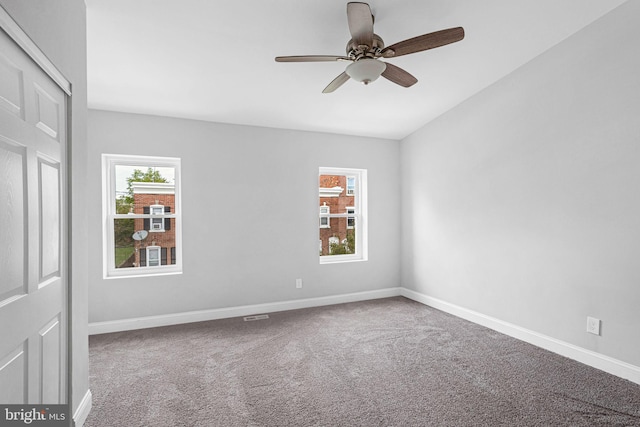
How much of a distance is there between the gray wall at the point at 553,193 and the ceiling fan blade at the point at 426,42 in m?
1.56

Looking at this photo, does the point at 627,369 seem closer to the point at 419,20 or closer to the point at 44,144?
the point at 419,20

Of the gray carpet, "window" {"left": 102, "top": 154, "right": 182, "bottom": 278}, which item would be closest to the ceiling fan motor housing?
the gray carpet

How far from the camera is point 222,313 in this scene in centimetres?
382

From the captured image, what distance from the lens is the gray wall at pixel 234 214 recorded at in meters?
3.44

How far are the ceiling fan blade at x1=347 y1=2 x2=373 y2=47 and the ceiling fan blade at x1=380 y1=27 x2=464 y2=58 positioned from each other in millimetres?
162

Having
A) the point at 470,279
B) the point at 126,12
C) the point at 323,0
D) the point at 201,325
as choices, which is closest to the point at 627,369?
the point at 470,279

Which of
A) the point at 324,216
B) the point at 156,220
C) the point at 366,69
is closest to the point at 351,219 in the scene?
the point at 324,216

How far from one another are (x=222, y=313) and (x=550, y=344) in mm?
3433

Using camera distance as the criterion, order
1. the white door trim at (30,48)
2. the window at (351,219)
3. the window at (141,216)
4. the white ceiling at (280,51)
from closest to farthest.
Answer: the white door trim at (30,48) < the white ceiling at (280,51) < the window at (141,216) < the window at (351,219)

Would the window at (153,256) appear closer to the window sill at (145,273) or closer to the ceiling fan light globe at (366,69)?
the window sill at (145,273)

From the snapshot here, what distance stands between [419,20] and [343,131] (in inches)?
81.3

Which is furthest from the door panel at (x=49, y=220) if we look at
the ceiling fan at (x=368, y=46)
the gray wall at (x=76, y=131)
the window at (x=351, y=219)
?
the window at (x=351, y=219)

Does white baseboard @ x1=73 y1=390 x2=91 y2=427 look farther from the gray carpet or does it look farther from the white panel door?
the white panel door

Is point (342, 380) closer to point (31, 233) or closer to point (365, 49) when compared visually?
point (31, 233)
